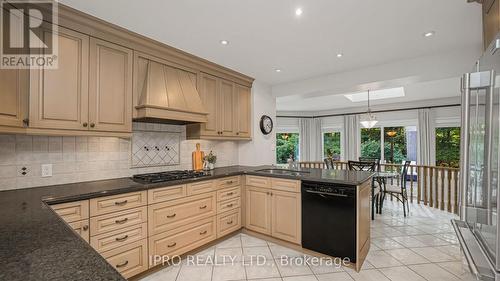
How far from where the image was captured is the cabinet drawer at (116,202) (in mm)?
1947

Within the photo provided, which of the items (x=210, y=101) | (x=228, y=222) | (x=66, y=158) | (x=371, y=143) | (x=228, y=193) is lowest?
(x=228, y=222)

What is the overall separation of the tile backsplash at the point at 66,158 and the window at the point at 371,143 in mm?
6587

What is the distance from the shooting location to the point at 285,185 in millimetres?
2975

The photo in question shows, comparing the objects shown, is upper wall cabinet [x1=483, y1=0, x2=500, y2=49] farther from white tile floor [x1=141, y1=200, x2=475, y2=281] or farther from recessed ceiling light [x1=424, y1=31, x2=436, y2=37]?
white tile floor [x1=141, y1=200, x2=475, y2=281]

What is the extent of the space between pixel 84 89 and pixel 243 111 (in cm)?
233

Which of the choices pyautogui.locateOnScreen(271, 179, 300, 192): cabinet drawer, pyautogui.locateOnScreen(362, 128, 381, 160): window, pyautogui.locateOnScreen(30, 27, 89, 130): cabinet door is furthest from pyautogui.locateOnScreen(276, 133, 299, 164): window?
pyautogui.locateOnScreen(30, 27, 89, 130): cabinet door

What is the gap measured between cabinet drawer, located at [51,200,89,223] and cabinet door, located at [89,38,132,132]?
0.73 metres

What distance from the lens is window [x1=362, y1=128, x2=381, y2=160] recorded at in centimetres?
747

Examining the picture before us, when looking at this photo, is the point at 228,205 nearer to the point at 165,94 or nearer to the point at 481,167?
the point at 165,94

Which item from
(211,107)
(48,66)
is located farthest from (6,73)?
(211,107)

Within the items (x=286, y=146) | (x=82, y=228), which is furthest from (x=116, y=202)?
(x=286, y=146)

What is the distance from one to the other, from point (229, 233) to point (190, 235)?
26.8 inches

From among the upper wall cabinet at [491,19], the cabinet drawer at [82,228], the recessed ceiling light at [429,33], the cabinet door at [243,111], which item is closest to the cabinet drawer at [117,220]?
the cabinet drawer at [82,228]

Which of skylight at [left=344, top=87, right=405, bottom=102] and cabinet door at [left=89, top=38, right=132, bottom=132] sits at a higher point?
skylight at [left=344, top=87, right=405, bottom=102]
